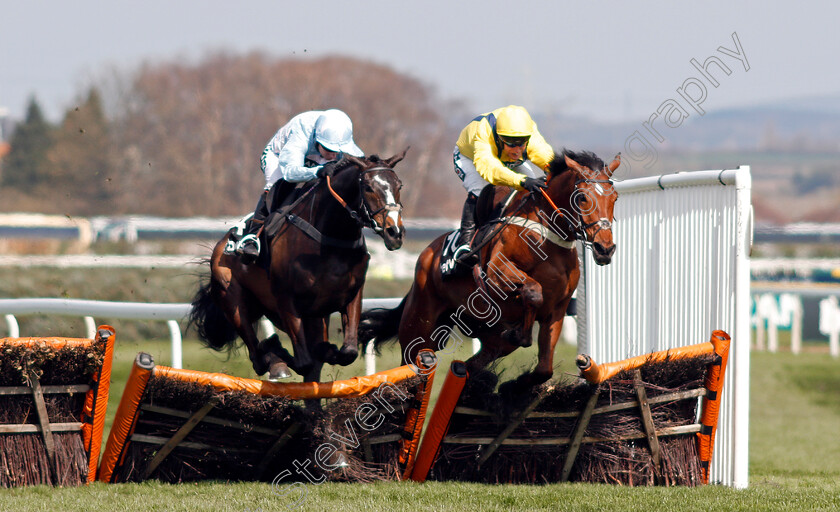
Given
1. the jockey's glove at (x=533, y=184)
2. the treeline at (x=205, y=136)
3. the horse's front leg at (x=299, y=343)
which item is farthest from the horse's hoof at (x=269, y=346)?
the treeline at (x=205, y=136)

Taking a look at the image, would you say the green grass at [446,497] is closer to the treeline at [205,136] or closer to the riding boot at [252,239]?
the riding boot at [252,239]

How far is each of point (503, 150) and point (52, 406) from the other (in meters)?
2.63

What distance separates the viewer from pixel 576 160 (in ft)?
16.3

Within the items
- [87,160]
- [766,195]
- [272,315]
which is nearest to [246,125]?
[87,160]

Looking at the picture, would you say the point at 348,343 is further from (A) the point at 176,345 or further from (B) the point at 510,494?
(A) the point at 176,345

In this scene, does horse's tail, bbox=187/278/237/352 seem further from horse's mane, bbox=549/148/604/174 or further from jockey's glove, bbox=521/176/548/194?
horse's mane, bbox=549/148/604/174

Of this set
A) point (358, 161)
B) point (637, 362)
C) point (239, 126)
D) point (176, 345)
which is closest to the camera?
point (637, 362)

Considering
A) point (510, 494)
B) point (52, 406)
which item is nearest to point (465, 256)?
point (510, 494)

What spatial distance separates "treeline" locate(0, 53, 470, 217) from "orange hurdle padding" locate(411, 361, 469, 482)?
50.0 feet

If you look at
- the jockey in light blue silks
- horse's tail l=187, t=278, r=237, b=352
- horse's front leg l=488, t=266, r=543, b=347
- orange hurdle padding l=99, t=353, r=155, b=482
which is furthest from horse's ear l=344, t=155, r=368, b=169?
horse's tail l=187, t=278, r=237, b=352

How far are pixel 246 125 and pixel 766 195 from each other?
47542mm

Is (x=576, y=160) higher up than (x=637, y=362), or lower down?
higher up

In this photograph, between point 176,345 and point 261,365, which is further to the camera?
point 176,345

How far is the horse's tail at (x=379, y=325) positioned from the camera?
19.7 feet
